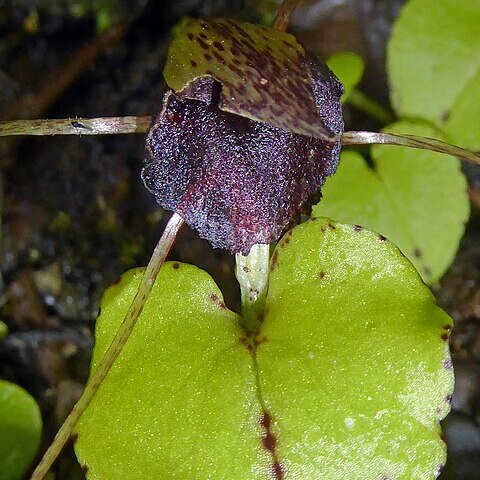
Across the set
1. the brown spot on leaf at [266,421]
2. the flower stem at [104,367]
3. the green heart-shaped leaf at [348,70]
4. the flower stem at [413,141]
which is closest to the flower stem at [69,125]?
the flower stem at [104,367]

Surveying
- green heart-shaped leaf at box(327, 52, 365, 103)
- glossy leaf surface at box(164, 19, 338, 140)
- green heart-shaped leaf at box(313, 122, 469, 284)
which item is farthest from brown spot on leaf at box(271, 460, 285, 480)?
green heart-shaped leaf at box(327, 52, 365, 103)

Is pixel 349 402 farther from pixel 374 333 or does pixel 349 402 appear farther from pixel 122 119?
pixel 122 119

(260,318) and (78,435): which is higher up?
(260,318)

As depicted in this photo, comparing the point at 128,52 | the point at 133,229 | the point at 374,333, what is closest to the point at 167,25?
the point at 128,52

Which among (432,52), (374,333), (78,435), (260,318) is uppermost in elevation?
(432,52)

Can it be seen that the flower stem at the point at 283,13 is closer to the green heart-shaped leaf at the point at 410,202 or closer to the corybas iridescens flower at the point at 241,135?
the corybas iridescens flower at the point at 241,135

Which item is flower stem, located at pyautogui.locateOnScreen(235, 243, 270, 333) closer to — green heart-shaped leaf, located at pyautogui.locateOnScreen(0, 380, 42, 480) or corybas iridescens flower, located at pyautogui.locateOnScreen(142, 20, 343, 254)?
corybas iridescens flower, located at pyautogui.locateOnScreen(142, 20, 343, 254)
